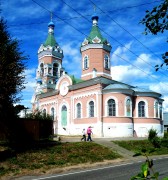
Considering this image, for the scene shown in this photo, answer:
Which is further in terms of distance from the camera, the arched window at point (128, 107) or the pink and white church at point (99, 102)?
the arched window at point (128, 107)

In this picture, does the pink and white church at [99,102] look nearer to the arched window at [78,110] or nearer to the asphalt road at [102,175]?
the arched window at [78,110]

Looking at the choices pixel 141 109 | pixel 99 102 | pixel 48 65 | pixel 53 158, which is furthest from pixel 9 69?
pixel 48 65

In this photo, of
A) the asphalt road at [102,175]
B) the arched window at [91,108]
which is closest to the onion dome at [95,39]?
the arched window at [91,108]

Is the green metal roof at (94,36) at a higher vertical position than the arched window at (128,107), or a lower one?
higher

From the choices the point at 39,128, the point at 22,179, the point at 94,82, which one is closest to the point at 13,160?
the point at 22,179

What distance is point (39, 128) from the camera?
25.0 m

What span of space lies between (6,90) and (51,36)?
33.2m

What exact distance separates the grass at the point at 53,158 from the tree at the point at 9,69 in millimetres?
3376

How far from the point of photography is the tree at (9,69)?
15.6m

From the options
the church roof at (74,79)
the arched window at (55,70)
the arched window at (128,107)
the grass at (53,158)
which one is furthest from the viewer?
the arched window at (55,70)

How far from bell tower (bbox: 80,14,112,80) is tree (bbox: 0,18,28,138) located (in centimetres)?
2171

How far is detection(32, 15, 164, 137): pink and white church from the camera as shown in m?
32.8

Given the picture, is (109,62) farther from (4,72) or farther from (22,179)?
(22,179)

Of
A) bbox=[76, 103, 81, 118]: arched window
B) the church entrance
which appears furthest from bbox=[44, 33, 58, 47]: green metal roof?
bbox=[76, 103, 81, 118]: arched window
